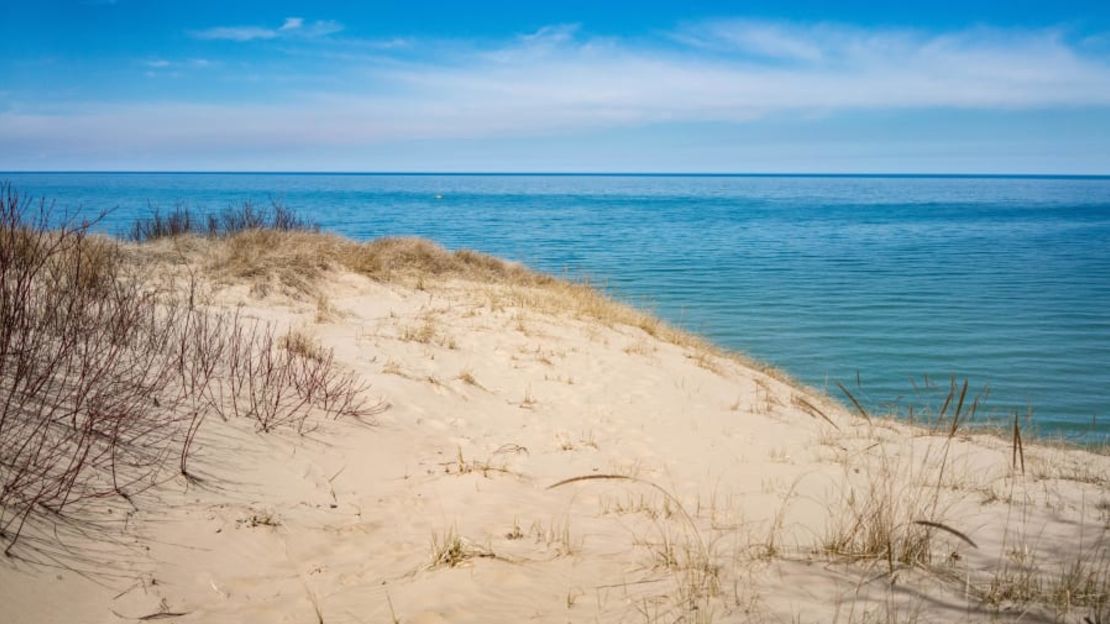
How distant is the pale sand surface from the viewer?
352 cm

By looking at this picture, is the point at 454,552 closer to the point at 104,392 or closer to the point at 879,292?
the point at 104,392

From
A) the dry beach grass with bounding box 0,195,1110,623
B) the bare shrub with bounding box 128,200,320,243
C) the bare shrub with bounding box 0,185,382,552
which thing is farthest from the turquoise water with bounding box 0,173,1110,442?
the bare shrub with bounding box 0,185,382,552

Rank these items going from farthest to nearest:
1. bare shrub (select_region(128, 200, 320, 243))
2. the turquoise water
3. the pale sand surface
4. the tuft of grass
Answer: bare shrub (select_region(128, 200, 320, 243)) → the turquoise water → the tuft of grass → the pale sand surface

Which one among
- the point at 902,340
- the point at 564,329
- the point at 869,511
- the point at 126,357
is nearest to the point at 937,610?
the point at 869,511

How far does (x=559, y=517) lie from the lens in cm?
527

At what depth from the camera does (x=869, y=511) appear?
16.8 ft

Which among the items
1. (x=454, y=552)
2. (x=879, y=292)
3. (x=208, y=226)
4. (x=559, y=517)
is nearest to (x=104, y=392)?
(x=454, y=552)

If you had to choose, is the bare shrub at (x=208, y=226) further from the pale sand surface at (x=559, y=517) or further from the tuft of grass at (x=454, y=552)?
the tuft of grass at (x=454, y=552)

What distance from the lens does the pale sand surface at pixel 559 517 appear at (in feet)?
11.5

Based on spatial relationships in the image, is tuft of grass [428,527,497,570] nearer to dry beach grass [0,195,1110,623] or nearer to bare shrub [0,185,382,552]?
dry beach grass [0,195,1110,623]

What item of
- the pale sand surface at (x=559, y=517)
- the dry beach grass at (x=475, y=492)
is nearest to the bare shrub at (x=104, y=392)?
the dry beach grass at (x=475, y=492)

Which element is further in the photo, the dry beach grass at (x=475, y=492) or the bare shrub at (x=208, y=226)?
the bare shrub at (x=208, y=226)

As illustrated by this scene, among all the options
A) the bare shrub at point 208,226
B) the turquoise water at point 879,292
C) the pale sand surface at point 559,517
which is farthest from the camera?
the bare shrub at point 208,226

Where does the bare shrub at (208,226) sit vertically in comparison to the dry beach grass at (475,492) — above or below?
above
